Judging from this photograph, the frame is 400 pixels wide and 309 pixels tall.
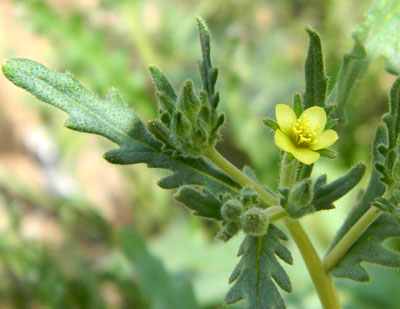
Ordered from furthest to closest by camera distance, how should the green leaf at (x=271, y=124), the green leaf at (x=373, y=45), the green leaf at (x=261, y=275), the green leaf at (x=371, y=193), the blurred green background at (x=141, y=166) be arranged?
the blurred green background at (x=141, y=166) < the green leaf at (x=373, y=45) < the green leaf at (x=371, y=193) < the green leaf at (x=271, y=124) < the green leaf at (x=261, y=275)

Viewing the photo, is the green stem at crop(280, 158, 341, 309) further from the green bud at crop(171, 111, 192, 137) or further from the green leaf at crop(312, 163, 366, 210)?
the green bud at crop(171, 111, 192, 137)

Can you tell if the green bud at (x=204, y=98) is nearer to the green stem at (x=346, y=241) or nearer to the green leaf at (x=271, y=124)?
the green leaf at (x=271, y=124)

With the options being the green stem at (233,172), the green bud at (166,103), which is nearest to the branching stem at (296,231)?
the green stem at (233,172)

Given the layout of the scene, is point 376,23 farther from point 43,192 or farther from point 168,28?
point 43,192

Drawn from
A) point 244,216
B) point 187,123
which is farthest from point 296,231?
point 187,123

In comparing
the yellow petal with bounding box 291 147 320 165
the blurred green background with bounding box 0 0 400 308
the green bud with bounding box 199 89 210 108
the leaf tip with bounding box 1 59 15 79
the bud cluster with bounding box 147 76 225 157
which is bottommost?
the yellow petal with bounding box 291 147 320 165

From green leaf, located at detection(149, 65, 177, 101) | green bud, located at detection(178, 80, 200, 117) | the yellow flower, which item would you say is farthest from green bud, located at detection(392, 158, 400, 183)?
green leaf, located at detection(149, 65, 177, 101)

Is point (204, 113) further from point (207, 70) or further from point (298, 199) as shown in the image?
point (298, 199)
